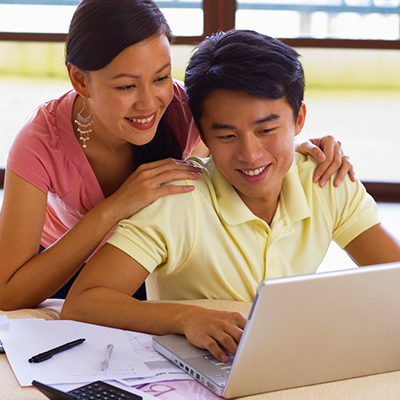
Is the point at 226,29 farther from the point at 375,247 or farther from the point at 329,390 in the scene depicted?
the point at 329,390

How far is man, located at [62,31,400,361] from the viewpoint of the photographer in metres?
1.50

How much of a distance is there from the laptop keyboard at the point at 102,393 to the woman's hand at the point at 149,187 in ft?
1.74

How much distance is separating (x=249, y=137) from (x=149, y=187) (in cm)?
23

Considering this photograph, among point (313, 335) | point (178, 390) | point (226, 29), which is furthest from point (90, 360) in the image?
point (226, 29)

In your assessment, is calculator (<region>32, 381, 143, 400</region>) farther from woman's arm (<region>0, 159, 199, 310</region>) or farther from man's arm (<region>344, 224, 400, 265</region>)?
man's arm (<region>344, 224, 400, 265</region>)

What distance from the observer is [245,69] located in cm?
153

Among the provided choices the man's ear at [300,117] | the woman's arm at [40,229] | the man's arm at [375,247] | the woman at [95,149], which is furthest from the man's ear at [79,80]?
the man's arm at [375,247]

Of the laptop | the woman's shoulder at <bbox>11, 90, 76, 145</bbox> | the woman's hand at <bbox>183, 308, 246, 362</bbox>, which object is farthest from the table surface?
the woman's shoulder at <bbox>11, 90, 76, 145</bbox>

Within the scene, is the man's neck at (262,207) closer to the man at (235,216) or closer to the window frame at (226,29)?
the man at (235,216)

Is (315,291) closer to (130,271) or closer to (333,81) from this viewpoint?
(130,271)

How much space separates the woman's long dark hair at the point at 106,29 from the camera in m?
1.57

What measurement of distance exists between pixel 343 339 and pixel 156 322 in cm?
37

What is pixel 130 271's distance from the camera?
1.50m

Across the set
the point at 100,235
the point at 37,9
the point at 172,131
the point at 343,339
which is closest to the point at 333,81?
the point at 37,9
